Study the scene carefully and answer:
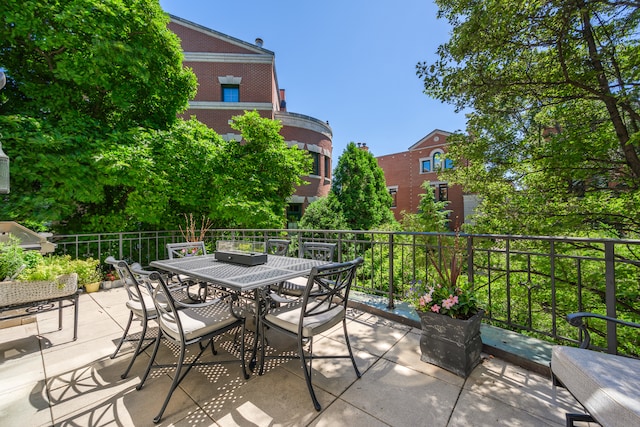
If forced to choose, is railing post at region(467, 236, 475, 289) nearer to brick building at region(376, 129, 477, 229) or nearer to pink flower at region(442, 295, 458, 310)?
A: pink flower at region(442, 295, 458, 310)

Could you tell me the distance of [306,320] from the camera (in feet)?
6.18

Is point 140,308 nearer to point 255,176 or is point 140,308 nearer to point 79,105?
point 255,176

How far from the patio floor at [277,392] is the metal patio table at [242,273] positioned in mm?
411

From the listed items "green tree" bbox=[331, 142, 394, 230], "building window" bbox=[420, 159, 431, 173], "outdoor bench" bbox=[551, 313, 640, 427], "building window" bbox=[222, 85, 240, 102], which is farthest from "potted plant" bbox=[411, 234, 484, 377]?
"building window" bbox=[420, 159, 431, 173]

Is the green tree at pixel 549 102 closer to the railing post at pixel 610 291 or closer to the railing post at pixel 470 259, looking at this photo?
the railing post at pixel 610 291

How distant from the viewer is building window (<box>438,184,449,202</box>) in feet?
56.0

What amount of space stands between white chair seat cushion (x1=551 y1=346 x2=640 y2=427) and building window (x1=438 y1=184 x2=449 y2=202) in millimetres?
17426

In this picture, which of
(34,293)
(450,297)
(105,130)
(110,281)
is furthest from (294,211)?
(450,297)

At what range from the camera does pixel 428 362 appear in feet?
6.96

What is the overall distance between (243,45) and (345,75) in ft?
15.8

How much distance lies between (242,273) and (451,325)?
1816 mm

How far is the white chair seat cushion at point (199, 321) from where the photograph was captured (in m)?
1.76

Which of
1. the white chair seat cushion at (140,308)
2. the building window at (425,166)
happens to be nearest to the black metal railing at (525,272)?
the white chair seat cushion at (140,308)

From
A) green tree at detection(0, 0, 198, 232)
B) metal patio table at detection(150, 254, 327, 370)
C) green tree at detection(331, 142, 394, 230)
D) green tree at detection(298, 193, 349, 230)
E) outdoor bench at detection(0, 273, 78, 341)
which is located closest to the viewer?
metal patio table at detection(150, 254, 327, 370)
